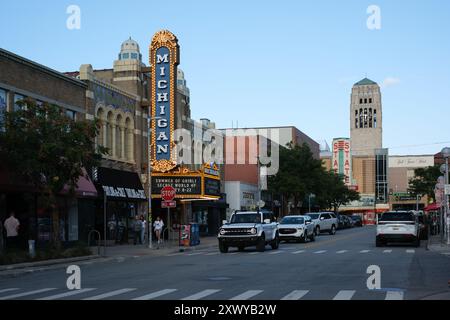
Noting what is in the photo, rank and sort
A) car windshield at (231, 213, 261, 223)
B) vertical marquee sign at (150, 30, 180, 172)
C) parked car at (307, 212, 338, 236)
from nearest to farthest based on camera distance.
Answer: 1. car windshield at (231, 213, 261, 223)
2. vertical marquee sign at (150, 30, 180, 172)
3. parked car at (307, 212, 338, 236)

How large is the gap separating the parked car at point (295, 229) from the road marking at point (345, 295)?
25.9m

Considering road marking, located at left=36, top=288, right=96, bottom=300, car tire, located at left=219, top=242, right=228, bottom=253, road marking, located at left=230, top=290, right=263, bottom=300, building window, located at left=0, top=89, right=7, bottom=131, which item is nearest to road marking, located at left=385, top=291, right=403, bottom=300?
road marking, located at left=230, top=290, right=263, bottom=300

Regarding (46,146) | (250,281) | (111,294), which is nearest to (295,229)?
(46,146)

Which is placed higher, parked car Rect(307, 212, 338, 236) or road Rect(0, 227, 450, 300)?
road Rect(0, 227, 450, 300)

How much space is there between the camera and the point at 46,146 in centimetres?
2536

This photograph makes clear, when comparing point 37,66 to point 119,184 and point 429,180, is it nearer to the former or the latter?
point 119,184

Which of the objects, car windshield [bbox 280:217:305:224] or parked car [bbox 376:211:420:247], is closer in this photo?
parked car [bbox 376:211:420:247]

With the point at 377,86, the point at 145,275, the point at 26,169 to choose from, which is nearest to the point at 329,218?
the point at 26,169

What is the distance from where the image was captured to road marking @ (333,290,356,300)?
1343cm

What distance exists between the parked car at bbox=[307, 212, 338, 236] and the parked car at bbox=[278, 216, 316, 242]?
1171 cm

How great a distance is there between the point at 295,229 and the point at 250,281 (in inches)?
941

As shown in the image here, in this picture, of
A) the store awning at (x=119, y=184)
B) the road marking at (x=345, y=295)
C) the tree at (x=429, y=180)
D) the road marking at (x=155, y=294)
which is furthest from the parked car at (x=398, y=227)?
the tree at (x=429, y=180)

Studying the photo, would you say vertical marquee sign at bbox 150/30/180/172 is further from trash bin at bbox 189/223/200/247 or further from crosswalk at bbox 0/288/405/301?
crosswalk at bbox 0/288/405/301
